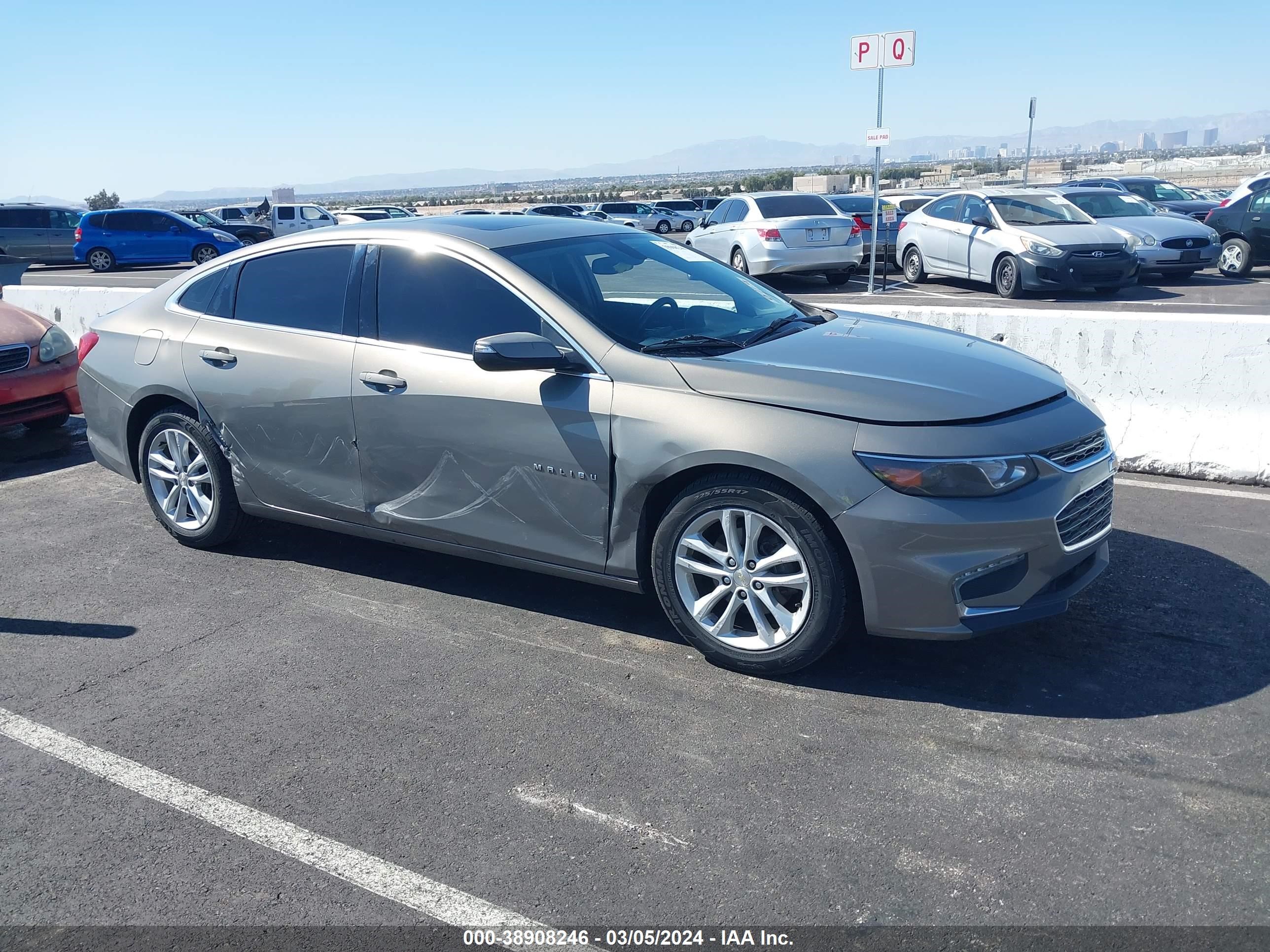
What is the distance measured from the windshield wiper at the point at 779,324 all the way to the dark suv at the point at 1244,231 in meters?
15.2

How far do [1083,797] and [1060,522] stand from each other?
0.97m

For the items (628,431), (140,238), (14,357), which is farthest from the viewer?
(140,238)

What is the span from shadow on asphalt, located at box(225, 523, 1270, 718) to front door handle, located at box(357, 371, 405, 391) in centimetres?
103

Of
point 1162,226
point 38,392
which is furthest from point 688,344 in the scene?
point 1162,226

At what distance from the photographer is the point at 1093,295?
1589 cm

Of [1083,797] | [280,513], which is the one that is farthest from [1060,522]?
[280,513]

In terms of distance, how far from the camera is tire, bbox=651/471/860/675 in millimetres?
3709

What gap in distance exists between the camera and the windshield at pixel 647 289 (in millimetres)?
4375

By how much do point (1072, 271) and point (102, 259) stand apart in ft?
84.0

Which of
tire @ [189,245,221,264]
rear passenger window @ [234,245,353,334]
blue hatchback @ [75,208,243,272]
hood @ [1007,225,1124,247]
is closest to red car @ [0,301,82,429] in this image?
rear passenger window @ [234,245,353,334]

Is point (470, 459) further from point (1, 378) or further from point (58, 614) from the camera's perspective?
point (1, 378)

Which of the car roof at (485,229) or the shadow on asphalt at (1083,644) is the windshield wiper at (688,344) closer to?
the car roof at (485,229)

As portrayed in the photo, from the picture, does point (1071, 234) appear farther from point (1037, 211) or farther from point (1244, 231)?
point (1244, 231)

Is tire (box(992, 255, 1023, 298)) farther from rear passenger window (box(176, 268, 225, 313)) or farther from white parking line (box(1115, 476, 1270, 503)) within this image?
rear passenger window (box(176, 268, 225, 313))
